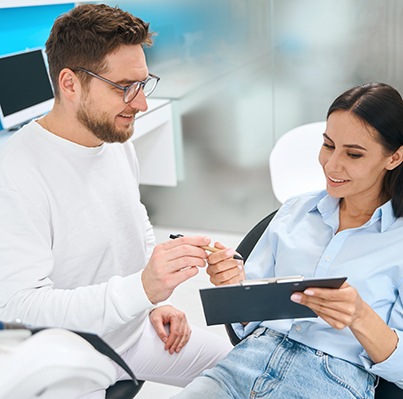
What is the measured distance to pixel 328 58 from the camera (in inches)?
130

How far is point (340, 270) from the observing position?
4.97 feet

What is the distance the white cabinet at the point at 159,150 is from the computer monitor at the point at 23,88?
66 centimetres

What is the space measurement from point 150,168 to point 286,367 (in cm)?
251

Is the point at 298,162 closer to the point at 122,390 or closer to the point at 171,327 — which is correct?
the point at 171,327

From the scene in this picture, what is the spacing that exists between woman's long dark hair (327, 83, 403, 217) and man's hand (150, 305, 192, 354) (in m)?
0.70

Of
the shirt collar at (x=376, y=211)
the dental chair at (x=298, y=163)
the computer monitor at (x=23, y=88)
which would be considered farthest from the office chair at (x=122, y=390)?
the computer monitor at (x=23, y=88)

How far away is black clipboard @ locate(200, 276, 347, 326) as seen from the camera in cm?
126

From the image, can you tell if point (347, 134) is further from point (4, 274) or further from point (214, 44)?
point (214, 44)

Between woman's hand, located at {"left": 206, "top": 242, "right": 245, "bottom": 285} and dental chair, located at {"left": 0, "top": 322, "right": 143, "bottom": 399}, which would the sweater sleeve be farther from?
dental chair, located at {"left": 0, "top": 322, "right": 143, "bottom": 399}

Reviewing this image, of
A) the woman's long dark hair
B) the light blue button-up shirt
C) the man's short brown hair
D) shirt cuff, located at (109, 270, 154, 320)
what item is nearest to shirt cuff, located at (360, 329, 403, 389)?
the light blue button-up shirt

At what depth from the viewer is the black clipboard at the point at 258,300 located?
4.14ft

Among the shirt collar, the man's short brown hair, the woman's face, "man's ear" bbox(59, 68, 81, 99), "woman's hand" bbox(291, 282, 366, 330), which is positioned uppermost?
the man's short brown hair

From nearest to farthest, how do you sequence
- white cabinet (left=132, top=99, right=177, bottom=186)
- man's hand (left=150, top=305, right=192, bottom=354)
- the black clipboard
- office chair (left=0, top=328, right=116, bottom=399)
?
office chair (left=0, top=328, right=116, bottom=399)
the black clipboard
man's hand (left=150, top=305, right=192, bottom=354)
white cabinet (left=132, top=99, right=177, bottom=186)

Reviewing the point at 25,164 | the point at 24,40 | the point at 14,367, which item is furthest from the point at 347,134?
the point at 24,40
